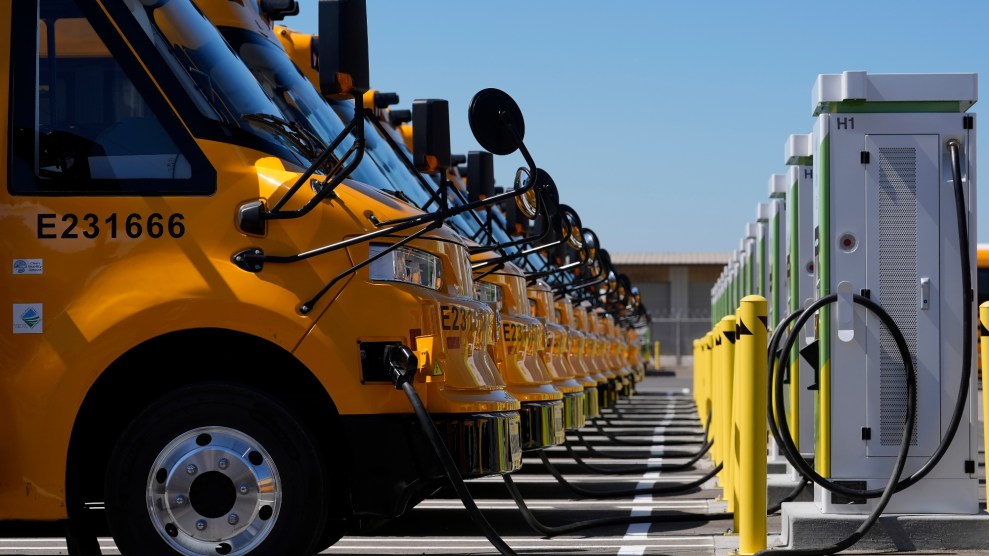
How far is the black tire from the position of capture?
18.2 ft

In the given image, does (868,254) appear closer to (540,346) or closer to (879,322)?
(879,322)

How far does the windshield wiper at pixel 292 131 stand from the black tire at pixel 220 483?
47.2 inches

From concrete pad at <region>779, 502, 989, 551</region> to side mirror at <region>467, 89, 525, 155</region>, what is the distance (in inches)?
100.0

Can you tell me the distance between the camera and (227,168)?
229 inches

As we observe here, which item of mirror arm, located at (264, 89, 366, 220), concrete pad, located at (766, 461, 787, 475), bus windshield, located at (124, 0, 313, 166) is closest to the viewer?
mirror arm, located at (264, 89, 366, 220)

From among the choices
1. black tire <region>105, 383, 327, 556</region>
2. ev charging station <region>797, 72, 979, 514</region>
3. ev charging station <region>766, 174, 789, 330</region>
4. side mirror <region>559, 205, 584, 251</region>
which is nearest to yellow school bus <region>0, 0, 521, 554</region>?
black tire <region>105, 383, 327, 556</region>

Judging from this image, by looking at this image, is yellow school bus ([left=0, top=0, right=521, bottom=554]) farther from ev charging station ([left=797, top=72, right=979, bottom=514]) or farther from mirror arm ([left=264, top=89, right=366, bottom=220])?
ev charging station ([left=797, top=72, right=979, bottom=514])

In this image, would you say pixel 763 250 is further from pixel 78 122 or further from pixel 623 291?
pixel 78 122

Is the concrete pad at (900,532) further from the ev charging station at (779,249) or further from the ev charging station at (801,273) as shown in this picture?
the ev charging station at (779,249)

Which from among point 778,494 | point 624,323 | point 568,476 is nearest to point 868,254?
point 778,494

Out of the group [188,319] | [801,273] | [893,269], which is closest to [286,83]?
[188,319]

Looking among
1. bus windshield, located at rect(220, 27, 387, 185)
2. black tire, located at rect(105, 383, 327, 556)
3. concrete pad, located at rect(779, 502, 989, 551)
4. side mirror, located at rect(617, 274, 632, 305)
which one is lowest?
concrete pad, located at rect(779, 502, 989, 551)

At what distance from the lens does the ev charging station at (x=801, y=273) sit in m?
9.68

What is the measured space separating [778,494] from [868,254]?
2.36 meters
